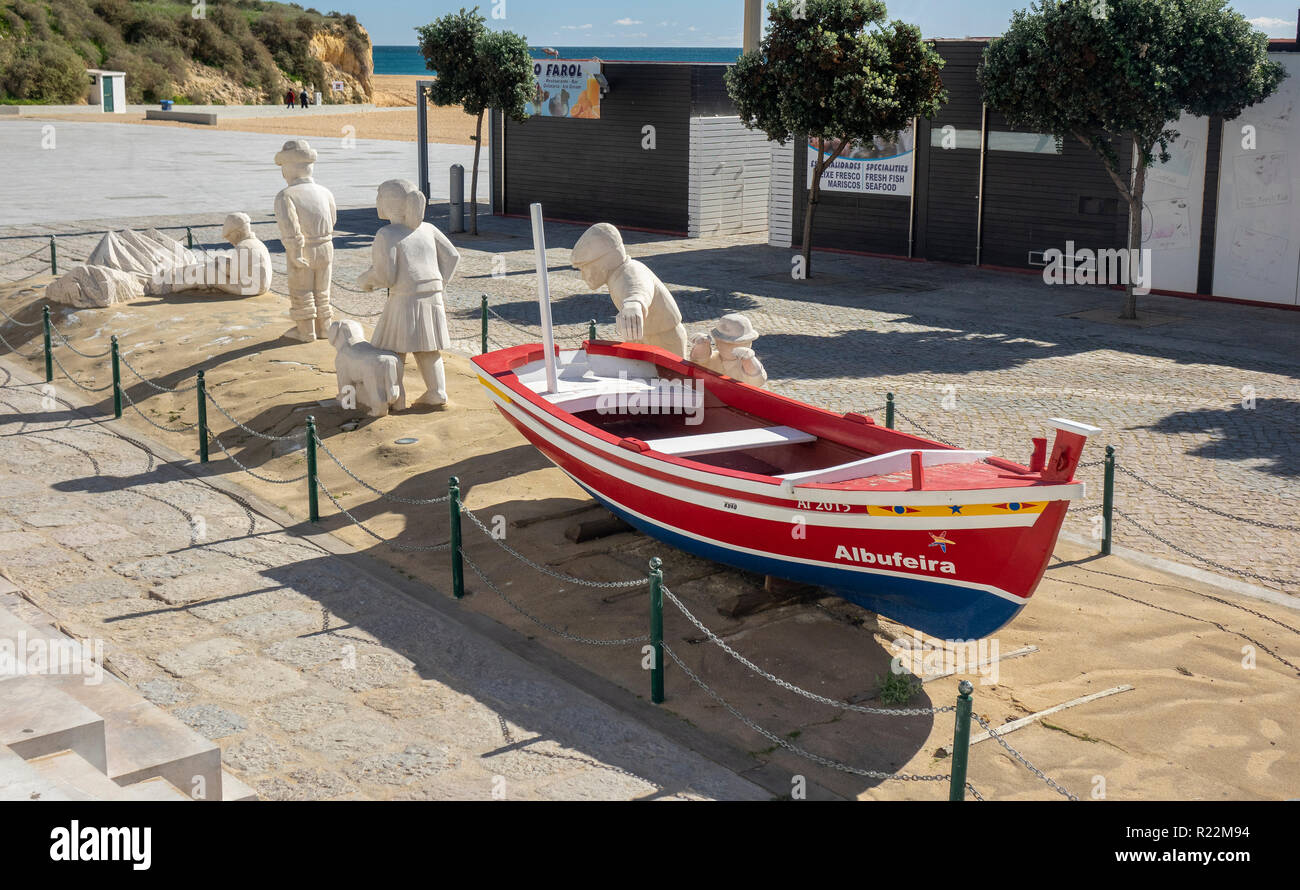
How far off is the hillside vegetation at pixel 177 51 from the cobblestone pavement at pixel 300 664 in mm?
53484

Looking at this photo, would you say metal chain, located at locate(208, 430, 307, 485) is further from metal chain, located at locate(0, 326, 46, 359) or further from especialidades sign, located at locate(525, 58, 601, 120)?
especialidades sign, located at locate(525, 58, 601, 120)

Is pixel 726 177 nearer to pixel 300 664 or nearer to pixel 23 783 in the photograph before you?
pixel 300 664

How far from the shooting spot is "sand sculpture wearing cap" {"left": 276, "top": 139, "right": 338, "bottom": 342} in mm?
14875

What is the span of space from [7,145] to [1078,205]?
34458 millimetres

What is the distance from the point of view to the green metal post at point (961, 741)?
6.27 m

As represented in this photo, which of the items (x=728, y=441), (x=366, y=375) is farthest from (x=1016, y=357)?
(x=366, y=375)

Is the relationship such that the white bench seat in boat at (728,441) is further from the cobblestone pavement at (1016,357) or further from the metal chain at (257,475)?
the metal chain at (257,475)

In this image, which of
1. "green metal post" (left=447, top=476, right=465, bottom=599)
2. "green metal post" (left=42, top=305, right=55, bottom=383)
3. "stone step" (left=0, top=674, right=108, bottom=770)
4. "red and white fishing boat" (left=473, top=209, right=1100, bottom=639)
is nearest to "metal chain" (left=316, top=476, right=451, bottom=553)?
"green metal post" (left=447, top=476, right=465, bottom=599)

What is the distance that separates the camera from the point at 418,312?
1289 centimetres

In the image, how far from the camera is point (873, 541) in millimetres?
7922

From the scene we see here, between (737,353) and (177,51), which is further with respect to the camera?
(177,51)

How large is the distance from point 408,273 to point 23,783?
25.5 feet

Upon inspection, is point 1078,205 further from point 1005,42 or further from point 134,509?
point 134,509

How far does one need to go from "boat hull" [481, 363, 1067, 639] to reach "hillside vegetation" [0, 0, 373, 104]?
57.1 metres
